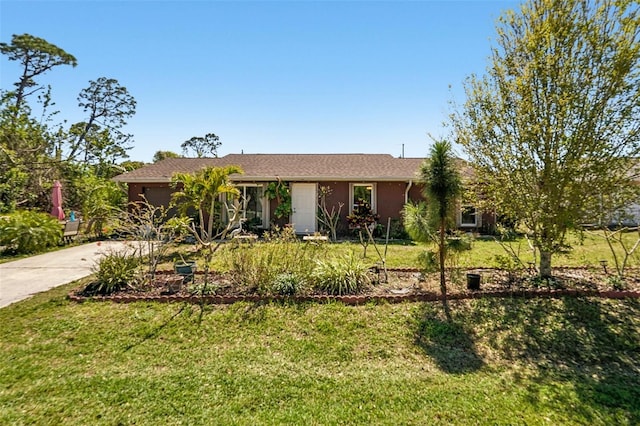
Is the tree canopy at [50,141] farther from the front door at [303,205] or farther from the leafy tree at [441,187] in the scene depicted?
the leafy tree at [441,187]

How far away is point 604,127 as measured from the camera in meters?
5.80

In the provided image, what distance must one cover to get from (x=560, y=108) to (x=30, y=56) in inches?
1231

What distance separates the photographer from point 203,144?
52344 millimetres

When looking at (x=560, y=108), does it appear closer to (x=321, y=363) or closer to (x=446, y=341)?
(x=446, y=341)

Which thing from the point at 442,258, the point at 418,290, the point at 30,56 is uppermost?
the point at 30,56

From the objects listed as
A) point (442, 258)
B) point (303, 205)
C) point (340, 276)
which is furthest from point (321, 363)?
point (303, 205)

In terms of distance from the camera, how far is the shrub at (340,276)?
20.1 feet

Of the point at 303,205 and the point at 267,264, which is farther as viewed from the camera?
the point at 303,205

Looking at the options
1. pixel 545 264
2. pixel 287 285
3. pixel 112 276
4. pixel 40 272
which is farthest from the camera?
pixel 40 272

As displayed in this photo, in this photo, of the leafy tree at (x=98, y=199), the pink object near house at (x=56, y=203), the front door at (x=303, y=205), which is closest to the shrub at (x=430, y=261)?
the front door at (x=303, y=205)

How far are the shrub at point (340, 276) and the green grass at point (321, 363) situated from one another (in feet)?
1.77

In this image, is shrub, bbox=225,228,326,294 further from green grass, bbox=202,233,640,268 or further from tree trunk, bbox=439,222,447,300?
tree trunk, bbox=439,222,447,300

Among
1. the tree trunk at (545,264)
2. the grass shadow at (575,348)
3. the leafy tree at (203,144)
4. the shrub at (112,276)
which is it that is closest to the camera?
the grass shadow at (575,348)

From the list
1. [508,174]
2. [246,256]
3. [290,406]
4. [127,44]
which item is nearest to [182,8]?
[127,44]
